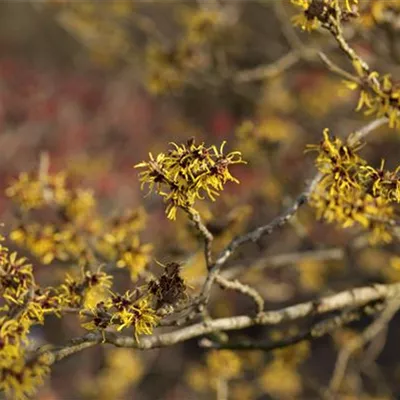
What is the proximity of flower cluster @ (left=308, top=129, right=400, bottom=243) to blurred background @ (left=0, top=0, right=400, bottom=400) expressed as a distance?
0.39 meters

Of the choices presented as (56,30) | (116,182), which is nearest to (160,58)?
(116,182)

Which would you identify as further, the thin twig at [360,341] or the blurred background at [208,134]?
the blurred background at [208,134]

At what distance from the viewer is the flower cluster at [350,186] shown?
176cm

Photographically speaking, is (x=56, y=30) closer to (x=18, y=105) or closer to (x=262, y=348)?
(x=18, y=105)

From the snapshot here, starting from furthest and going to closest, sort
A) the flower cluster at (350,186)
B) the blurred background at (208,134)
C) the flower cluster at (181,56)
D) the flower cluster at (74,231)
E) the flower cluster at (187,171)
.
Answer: the flower cluster at (181,56) < the blurred background at (208,134) < the flower cluster at (74,231) < the flower cluster at (350,186) < the flower cluster at (187,171)

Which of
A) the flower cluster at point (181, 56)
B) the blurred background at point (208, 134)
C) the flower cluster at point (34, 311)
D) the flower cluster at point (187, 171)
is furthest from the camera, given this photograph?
the flower cluster at point (181, 56)

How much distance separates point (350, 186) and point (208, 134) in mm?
5693

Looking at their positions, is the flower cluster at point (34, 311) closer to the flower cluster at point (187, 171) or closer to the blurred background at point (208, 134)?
the flower cluster at point (187, 171)

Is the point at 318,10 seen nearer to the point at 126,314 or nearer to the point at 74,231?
the point at 126,314

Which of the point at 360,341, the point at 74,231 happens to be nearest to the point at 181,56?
the point at 74,231

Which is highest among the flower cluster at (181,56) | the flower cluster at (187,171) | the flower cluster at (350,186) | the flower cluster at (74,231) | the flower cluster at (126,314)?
the flower cluster at (181,56)

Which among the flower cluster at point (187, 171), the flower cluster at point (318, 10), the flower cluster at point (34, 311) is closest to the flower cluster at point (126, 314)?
the flower cluster at point (34, 311)

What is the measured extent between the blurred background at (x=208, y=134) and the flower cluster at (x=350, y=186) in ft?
1.27

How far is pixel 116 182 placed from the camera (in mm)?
6934
